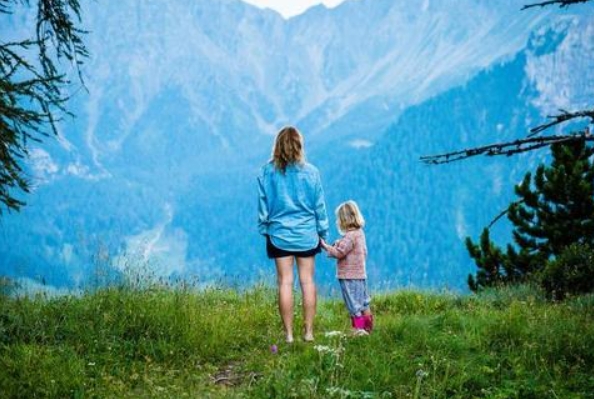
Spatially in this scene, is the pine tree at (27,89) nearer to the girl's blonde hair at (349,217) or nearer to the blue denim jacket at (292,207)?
the blue denim jacket at (292,207)

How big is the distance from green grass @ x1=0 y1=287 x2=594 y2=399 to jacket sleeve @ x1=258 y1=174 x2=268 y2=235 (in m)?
1.09

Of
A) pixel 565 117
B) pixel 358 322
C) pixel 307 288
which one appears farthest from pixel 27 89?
pixel 565 117

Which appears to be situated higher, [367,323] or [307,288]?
[307,288]

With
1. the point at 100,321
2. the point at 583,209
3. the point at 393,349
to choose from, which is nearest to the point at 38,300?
the point at 100,321

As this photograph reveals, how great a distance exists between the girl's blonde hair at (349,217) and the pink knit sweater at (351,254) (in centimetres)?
7

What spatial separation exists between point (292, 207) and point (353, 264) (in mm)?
1205

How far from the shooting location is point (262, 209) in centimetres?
643

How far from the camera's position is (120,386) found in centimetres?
488

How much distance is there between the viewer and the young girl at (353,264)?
702 centimetres

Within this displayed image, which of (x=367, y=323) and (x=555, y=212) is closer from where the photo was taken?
(x=367, y=323)

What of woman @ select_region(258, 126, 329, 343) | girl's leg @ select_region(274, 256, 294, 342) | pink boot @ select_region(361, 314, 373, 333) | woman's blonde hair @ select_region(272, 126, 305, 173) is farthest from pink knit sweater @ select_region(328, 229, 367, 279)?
woman's blonde hair @ select_region(272, 126, 305, 173)

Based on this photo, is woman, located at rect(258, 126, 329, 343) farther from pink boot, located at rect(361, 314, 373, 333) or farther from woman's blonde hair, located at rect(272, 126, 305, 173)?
pink boot, located at rect(361, 314, 373, 333)

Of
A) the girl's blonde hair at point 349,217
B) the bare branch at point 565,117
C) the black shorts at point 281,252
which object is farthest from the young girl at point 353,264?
the bare branch at point 565,117

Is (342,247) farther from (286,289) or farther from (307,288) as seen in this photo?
(286,289)
